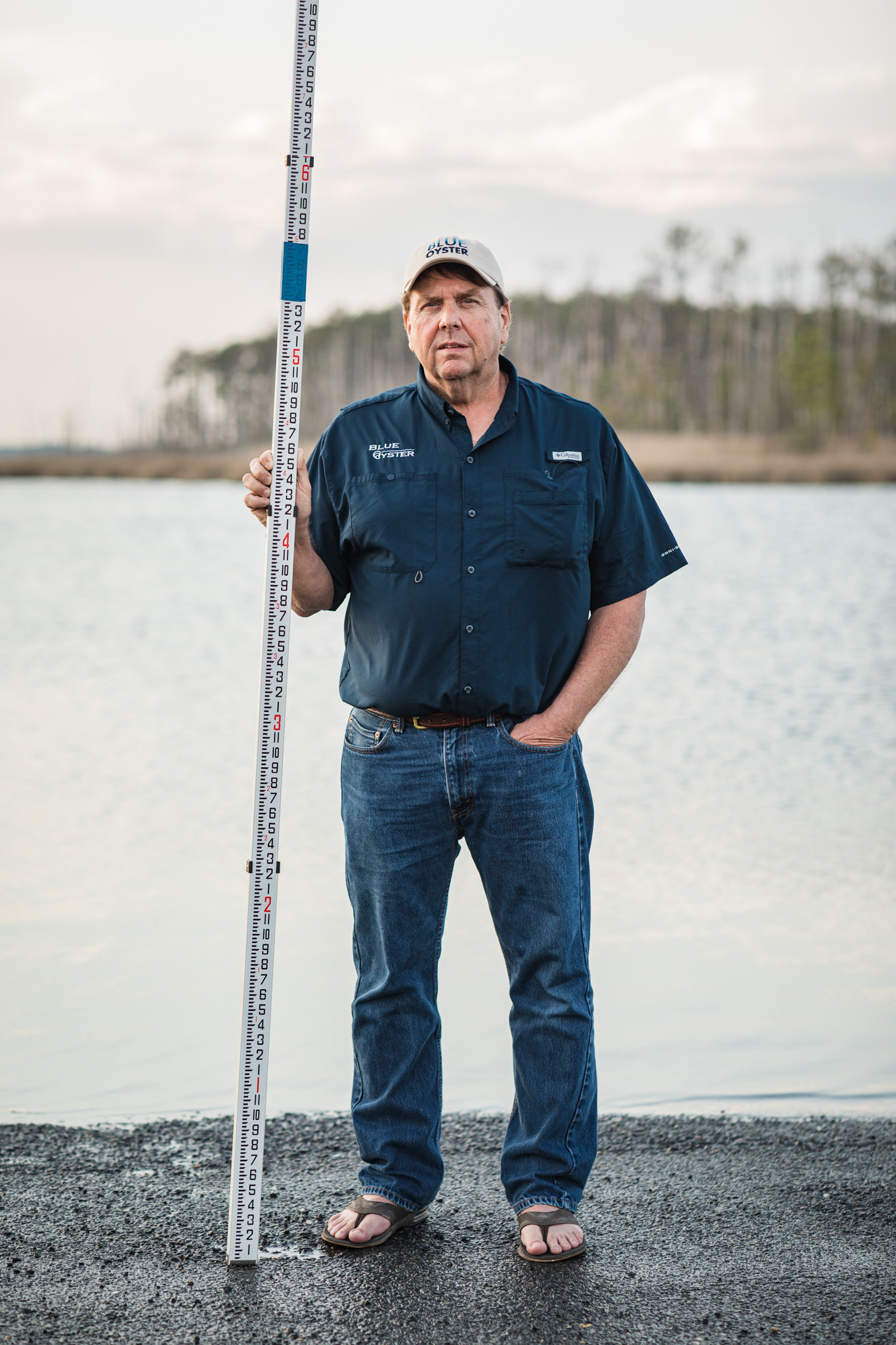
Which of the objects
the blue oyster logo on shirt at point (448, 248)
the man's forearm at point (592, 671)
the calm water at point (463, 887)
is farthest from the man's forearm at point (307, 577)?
the calm water at point (463, 887)

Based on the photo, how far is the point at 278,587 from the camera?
2721 millimetres

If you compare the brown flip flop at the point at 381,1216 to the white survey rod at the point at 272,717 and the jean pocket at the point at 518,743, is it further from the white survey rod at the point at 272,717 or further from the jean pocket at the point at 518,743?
the jean pocket at the point at 518,743

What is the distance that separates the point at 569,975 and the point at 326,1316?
2.82 ft

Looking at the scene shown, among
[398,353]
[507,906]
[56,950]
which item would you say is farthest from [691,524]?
[398,353]

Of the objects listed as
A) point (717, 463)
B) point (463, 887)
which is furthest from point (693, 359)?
point (463, 887)

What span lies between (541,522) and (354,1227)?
1.63m

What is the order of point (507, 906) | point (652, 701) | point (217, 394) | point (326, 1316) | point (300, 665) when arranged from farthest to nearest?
point (217, 394)
point (300, 665)
point (652, 701)
point (507, 906)
point (326, 1316)

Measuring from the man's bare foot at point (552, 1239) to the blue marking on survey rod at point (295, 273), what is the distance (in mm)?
2087

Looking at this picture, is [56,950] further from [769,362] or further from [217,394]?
[217,394]

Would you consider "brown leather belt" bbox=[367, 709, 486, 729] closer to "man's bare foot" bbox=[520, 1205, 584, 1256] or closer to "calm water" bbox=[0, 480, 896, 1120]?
"man's bare foot" bbox=[520, 1205, 584, 1256]

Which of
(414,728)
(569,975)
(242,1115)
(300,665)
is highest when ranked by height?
(414,728)

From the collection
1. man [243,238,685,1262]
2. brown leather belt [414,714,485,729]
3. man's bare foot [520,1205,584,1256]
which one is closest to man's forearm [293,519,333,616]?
man [243,238,685,1262]

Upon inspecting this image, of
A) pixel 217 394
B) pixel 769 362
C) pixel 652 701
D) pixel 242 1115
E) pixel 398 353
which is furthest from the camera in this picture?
pixel 217 394

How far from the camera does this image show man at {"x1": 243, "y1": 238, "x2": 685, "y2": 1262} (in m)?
2.79
